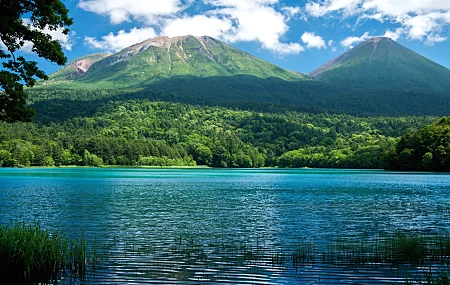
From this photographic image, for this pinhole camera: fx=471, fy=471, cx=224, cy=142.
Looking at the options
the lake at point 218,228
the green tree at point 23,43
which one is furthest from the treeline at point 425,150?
the green tree at point 23,43

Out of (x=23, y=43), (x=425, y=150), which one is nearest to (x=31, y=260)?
(x=23, y=43)

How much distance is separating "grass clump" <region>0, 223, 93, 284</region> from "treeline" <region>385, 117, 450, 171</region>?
117 metres

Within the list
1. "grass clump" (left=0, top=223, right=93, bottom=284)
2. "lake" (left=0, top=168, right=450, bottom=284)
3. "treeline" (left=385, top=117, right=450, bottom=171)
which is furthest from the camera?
"treeline" (left=385, top=117, right=450, bottom=171)

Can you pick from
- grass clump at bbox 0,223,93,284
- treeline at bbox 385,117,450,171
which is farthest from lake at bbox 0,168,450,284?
treeline at bbox 385,117,450,171

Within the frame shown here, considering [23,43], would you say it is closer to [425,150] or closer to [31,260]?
[31,260]

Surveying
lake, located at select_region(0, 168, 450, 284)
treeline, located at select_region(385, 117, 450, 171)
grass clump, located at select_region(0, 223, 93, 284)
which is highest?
treeline, located at select_region(385, 117, 450, 171)

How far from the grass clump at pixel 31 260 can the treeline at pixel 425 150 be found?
11712 cm

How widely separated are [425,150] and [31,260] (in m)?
127

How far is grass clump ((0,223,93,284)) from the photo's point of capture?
16.2 meters

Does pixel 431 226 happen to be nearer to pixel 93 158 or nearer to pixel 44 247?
pixel 44 247

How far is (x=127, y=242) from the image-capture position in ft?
82.6

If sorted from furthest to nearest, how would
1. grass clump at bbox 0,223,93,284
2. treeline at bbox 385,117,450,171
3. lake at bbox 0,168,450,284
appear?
treeline at bbox 385,117,450,171, lake at bbox 0,168,450,284, grass clump at bbox 0,223,93,284

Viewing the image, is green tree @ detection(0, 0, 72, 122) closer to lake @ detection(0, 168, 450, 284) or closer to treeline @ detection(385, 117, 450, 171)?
lake @ detection(0, 168, 450, 284)

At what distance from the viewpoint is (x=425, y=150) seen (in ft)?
419
